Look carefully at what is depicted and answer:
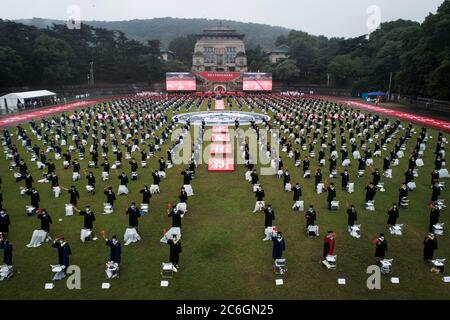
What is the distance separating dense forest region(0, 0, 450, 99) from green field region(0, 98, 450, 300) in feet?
114

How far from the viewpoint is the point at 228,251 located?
1283cm

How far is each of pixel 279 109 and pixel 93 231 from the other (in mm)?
37256

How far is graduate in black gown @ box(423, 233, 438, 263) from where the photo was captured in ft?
38.7

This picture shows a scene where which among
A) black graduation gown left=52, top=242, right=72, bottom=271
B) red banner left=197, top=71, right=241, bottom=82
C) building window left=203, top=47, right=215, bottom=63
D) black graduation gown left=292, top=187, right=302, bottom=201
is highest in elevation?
building window left=203, top=47, right=215, bottom=63

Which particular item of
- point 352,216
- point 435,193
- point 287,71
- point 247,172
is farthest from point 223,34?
point 352,216

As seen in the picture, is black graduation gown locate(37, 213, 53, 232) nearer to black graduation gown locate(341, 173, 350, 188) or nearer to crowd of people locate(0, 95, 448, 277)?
crowd of people locate(0, 95, 448, 277)

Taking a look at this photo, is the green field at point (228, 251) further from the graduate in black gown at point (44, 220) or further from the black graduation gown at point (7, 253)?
the graduate in black gown at point (44, 220)

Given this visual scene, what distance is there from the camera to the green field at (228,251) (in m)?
10.6

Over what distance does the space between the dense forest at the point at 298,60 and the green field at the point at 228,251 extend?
1365 inches

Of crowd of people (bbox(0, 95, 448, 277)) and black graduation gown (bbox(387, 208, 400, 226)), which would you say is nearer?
crowd of people (bbox(0, 95, 448, 277))

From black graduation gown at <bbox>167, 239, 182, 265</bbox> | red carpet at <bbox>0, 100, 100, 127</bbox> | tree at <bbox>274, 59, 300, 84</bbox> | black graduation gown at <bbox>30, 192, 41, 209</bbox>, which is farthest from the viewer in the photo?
tree at <bbox>274, 59, 300, 84</bbox>

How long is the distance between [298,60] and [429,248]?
92.8 meters

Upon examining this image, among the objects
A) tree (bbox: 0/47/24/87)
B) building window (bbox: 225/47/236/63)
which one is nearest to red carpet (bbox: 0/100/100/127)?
tree (bbox: 0/47/24/87)
